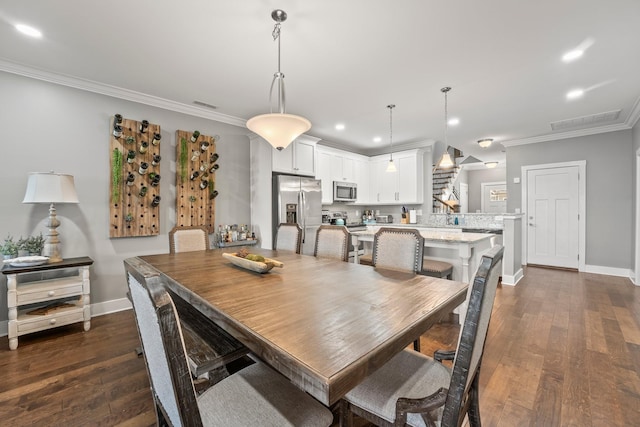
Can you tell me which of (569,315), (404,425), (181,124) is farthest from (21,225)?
(569,315)

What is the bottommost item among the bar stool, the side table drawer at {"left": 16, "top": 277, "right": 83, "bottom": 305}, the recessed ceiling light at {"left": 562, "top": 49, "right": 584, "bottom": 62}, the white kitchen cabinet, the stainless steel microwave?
the side table drawer at {"left": 16, "top": 277, "right": 83, "bottom": 305}

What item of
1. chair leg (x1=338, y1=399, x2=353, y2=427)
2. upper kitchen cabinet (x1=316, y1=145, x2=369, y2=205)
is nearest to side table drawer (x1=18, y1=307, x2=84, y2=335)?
chair leg (x1=338, y1=399, x2=353, y2=427)

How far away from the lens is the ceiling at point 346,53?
1.97 metres

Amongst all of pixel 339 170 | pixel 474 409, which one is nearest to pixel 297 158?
pixel 339 170

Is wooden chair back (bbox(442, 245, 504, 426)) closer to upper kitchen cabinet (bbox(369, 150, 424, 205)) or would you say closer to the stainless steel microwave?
the stainless steel microwave

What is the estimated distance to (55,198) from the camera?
257 centimetres

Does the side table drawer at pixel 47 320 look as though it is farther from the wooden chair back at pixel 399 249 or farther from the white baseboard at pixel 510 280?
the white baseboard at pixel 510 280

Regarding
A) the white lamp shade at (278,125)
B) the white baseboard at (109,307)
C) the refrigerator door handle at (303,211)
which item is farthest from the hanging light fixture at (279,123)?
the white baseboard at (109,307)

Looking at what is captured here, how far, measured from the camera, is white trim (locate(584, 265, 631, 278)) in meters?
4.61

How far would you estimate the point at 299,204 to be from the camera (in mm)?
4328

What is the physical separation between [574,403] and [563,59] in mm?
2866

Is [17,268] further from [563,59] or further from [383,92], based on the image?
[563,59]

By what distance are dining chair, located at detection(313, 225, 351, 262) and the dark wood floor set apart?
1038 millimetres

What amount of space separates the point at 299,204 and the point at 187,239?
1.86 metres
